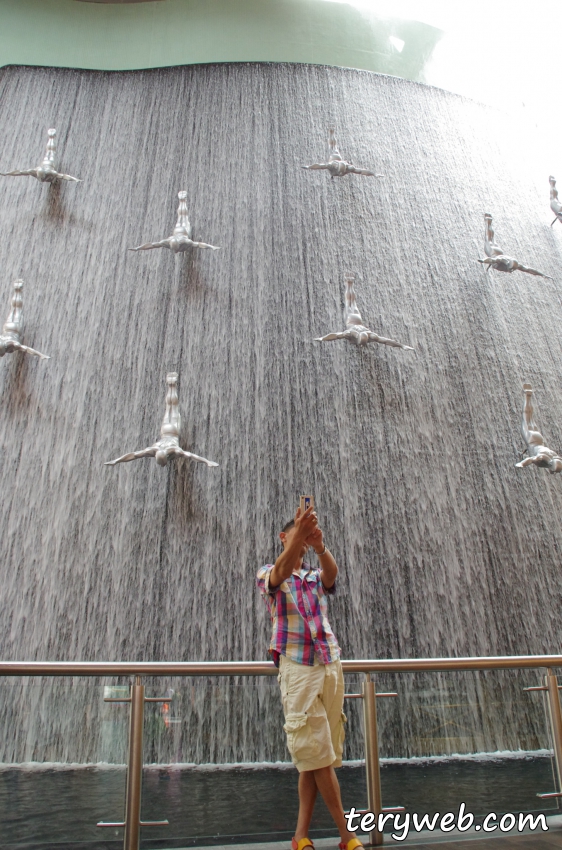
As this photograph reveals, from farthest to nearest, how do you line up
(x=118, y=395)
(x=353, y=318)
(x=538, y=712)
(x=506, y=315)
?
1. (x=506, y=315)
2. (x=353, y=318)
3. (x=118, y=395)
4. (x=538, y=712)

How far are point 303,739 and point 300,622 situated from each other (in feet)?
1.18

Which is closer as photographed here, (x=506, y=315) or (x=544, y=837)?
(x=544, y=837)

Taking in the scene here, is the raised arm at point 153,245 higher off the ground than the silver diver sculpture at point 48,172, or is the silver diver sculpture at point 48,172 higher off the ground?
the silver diver sculpture at point 48,172

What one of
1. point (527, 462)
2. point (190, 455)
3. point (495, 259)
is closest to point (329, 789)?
point (190, 455)

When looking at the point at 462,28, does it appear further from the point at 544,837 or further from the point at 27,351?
the point at 544,837

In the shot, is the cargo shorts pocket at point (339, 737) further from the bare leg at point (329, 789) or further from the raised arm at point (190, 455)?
the raised arm at point (190, 455)

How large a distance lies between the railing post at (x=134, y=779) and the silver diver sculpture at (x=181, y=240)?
5.46 meters

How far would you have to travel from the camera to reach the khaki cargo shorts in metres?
2.21

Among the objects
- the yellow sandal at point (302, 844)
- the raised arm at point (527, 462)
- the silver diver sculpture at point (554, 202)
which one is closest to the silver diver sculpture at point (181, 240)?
the raised arm at point (527, 462)

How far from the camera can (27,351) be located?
22.0ft

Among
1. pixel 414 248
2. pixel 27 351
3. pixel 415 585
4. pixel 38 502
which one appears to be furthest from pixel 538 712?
pixel 414 248

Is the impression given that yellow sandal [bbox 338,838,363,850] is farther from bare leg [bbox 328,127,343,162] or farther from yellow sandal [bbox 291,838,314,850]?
bare leg [bbox 328,127,343,162]

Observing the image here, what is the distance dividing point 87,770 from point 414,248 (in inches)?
274

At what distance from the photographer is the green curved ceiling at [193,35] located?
29.4 feet
